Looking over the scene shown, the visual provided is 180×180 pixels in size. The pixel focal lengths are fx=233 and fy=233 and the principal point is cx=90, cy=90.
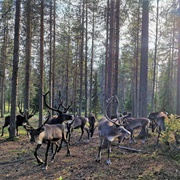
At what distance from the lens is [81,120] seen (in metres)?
12.6

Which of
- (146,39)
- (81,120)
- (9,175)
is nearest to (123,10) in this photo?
(146,39)

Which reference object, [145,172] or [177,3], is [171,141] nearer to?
[145,172]

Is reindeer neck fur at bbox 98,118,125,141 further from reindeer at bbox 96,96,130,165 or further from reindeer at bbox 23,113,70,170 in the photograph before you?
reindeer at bbox 23,113,70,170

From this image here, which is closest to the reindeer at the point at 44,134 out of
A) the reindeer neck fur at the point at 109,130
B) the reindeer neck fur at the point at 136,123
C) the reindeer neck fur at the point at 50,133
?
the reindeer neck fur at the point at 50,133

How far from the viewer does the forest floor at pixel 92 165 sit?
675cm

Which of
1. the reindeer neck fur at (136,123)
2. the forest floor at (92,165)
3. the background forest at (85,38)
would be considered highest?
the background forest at (85,38)

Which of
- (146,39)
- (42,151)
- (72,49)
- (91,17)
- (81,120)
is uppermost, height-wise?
(91,17)

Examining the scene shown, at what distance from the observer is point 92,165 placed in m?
7.77

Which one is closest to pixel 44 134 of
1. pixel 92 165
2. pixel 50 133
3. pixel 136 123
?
pixel 50 133

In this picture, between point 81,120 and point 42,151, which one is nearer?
point 42,151

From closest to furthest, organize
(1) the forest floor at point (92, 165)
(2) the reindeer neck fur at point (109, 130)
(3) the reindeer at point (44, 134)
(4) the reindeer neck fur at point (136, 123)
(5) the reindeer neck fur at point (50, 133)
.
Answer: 1. (1) the forest floor at point (92, 165)
2. (3) the reindeer at point (44, 134)
3. (5) the reindeer neck fur at point (50, 133)
4. (2) the reindeer neck fur at point (109, 130)
5. (4) the reindeer neck fur at point (136, 123)

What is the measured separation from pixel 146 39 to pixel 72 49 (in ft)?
55.5

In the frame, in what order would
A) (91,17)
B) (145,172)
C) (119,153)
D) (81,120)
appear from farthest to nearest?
(91,17) → (81,120) → (119,153) → (145,172)

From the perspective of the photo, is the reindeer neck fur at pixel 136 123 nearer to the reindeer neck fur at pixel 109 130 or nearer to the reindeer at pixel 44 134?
the reindeer neck fur at pixel 109 130
